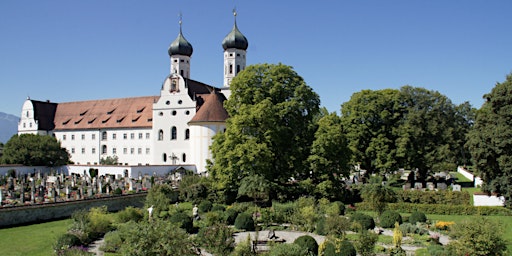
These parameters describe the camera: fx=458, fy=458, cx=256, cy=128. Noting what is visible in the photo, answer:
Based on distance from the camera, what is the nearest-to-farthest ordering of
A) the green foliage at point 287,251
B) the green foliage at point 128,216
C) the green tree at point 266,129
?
the green foliage at point 287,251, the green foliage at point 128,216, the green tree at point 266,129

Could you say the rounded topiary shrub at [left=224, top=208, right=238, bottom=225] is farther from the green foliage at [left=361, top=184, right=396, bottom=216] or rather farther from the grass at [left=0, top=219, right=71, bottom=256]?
the grass at [left=0, top=219, right=71, bottom=256]

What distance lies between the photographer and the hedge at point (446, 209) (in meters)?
27.2

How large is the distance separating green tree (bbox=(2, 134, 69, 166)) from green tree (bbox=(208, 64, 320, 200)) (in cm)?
A: 2282

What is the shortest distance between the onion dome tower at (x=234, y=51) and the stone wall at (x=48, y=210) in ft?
101

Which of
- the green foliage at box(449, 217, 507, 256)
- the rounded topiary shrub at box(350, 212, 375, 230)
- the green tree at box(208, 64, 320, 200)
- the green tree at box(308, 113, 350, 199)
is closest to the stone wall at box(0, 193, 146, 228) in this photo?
the green tree at box(208, 64, 320, 200)

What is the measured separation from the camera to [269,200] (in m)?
30.7

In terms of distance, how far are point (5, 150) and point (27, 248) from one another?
3377 centimetres

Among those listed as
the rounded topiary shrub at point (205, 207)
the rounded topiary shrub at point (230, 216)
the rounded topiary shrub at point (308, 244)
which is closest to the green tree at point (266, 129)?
the rounded topiary shrub at point (205, 207)

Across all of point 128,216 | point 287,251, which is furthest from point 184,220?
point 287,251

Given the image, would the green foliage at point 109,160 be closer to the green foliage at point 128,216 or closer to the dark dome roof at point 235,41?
the dark dome roof at point 235,41

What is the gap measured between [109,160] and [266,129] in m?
32.7

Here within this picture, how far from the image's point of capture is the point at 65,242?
56.1ft

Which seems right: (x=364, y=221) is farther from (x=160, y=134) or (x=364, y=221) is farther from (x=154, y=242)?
(x=160, y=134)

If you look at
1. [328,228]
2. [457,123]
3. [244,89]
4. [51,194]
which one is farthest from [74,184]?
[457,123]
